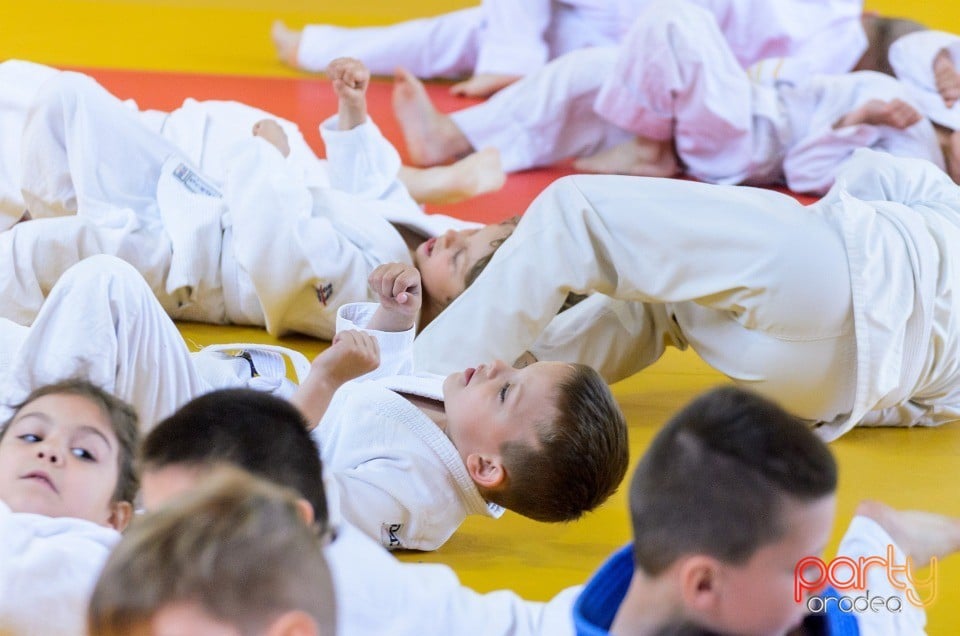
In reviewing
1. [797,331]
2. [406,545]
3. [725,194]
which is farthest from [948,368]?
[406,545]

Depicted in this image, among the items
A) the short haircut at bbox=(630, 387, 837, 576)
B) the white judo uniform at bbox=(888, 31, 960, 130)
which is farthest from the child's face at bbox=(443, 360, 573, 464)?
the white judo uniform at bbox=(888, 31, 960, 130)

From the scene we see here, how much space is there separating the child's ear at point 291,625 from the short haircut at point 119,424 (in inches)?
22.1

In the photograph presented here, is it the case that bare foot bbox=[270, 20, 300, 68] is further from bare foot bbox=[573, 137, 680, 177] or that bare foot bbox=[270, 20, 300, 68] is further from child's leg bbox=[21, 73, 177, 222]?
child's leg bbox=[21, 73, 177, 222]

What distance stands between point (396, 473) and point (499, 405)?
14cm

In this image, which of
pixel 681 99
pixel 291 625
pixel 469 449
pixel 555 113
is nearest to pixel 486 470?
pixel 469 449

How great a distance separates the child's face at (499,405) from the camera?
4.59 feet

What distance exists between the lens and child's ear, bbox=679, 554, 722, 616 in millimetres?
908

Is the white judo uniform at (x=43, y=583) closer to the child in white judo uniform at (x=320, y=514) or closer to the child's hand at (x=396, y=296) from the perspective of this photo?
the child in white judo uniform at (x=320, y=514)

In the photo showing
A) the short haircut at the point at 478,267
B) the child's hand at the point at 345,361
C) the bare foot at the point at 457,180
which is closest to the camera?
the child's hand at the point at 345,361

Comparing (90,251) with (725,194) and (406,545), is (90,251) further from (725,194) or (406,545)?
(725,194)

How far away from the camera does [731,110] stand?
2.89m

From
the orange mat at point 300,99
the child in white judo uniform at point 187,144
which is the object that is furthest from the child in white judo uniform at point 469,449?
the orange mat at point 300,99

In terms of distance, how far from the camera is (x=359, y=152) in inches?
92.1

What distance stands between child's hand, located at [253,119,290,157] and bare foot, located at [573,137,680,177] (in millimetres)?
945
